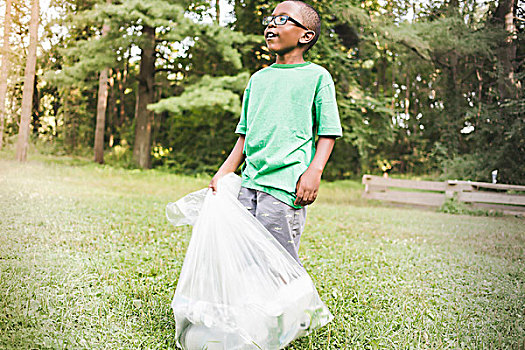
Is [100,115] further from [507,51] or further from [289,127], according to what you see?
[289,127]

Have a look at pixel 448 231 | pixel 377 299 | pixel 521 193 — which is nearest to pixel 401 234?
pixel 448 231

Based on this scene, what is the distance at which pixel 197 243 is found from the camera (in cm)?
174

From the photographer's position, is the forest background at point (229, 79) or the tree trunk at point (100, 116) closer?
the forest background at point (229, 79)

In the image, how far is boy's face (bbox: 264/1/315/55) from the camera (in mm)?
1726

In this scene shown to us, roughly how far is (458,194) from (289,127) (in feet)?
21.0

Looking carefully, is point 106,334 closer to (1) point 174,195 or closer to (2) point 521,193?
(2) point 521,193

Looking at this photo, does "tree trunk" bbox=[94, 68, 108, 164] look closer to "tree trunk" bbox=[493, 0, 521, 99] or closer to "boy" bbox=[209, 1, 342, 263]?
"tree trunk" bbox=[493, 0, 521, 99]

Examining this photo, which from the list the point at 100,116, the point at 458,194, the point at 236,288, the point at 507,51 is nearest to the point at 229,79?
the point at 100,116

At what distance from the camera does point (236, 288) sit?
1677mm

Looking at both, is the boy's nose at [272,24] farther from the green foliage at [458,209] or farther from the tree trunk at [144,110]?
the tree trunk at [144,110]

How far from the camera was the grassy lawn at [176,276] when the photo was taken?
1.94m

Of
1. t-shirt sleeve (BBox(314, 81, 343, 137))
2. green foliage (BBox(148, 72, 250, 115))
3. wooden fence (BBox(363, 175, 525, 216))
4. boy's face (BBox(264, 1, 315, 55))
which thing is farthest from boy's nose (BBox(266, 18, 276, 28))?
green foliage (BBox(148, 72, 250, 115))

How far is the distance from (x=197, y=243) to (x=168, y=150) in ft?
39.8

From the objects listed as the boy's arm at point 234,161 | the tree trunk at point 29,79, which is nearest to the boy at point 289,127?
the boy's arm at point 234,161
